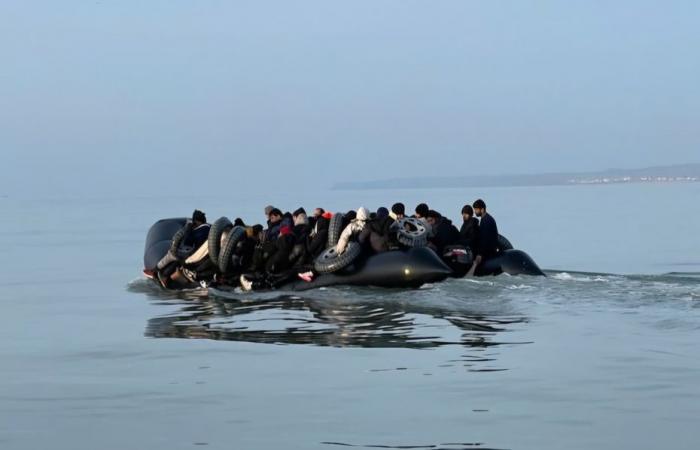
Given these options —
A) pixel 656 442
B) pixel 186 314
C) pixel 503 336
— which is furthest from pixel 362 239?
pixel 656 442

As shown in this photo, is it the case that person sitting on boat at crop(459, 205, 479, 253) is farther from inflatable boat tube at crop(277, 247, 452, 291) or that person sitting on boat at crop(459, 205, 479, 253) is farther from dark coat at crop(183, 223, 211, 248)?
dark coat at crop(183, 223, 211, 248)

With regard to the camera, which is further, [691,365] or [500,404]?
[691,365]

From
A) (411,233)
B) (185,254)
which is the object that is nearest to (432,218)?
(411,233)

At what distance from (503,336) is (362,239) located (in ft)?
23.6

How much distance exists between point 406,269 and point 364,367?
858 cm

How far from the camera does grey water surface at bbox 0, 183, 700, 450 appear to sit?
396 inches

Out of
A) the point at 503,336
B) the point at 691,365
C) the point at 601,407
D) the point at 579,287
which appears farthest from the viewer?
the point at 579,287

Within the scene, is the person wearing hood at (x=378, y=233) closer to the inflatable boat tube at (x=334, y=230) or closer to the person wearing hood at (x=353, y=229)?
the person wearing hood at (x=353, y=229)

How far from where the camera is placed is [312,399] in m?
11.6

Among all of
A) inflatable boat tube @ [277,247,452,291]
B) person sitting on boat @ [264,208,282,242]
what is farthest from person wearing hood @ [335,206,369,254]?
person sitting on boat @ [264,208,282,242]

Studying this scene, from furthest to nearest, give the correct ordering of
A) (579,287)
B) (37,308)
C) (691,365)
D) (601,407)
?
(37,308) < (579,287) < (691,365) < (601,407)

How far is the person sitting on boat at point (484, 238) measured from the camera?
22922mm

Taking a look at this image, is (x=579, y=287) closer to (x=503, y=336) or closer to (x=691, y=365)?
(x=503, y=336)

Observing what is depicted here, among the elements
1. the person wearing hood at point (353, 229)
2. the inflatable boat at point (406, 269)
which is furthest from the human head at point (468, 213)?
the person wearing hood at point (353, 229)
